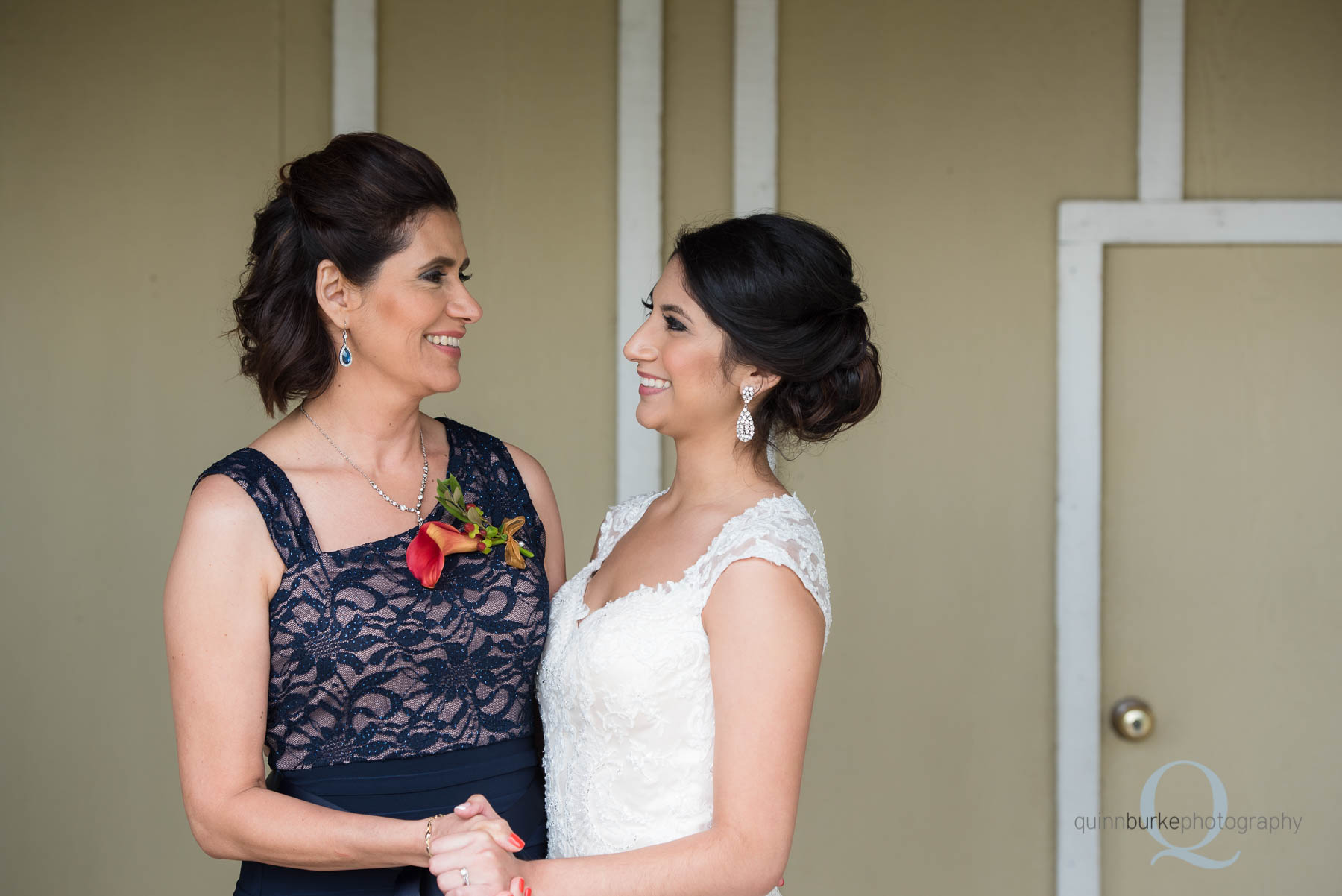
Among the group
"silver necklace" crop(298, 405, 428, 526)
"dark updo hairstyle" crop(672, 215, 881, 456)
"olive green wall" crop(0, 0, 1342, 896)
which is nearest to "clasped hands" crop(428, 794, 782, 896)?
"silver necklace" crop(298, 405, 428, 526)

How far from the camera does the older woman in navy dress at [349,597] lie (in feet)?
6.30

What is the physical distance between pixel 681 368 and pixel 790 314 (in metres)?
0.22

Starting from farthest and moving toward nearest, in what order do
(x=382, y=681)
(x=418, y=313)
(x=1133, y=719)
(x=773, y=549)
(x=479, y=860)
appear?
(x=1133, y=719) < (x=418, y=313) < (x=382, y=681) < (x=773, y=549) < (x=479, y=860)

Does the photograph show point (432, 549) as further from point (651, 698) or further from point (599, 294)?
point (599, 294)

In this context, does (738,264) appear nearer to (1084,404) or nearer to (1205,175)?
(1084,404)

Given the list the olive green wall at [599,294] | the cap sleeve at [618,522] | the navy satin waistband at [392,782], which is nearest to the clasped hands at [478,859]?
the navy satin waistband at [392,782]


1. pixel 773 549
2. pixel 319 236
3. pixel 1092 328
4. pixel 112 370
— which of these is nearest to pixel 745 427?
pixel 773 549

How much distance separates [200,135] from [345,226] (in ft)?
5.28

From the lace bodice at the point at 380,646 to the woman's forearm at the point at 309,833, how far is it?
15 cm

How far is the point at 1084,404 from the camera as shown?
3408 mm

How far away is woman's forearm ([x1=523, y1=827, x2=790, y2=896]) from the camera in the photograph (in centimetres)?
185

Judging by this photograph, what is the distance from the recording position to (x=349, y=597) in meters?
2.04

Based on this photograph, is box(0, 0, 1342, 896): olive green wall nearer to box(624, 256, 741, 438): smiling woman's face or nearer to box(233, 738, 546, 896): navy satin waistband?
box(624, 256, 741, 438): smiling woman's face

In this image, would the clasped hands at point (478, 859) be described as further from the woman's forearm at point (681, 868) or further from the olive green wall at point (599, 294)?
the olive green wall at point (599, 294)
